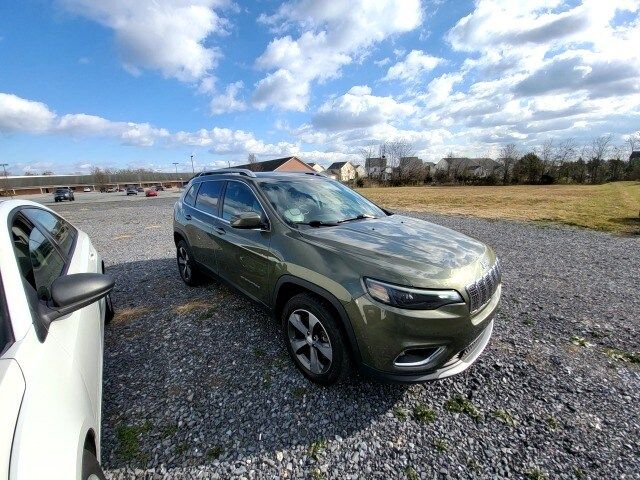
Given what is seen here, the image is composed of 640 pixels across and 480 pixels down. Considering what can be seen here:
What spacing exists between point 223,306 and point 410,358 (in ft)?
8.95

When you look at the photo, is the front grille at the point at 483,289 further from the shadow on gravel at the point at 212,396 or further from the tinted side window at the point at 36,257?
the tinted side window at the point at 36,257

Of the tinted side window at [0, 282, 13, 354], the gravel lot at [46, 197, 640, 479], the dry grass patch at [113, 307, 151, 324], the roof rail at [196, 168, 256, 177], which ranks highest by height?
the roof rail at [196, 168, 256, 177]

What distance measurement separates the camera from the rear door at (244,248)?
2885mm

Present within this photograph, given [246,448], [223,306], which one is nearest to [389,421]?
[246,448]

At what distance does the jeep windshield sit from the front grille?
4.35 feet

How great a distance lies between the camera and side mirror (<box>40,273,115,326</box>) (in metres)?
1.48

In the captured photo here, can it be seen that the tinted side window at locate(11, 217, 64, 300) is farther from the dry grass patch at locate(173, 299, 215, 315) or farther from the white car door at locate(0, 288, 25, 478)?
the dry grass patch at locate(173, 299, 215, 315)

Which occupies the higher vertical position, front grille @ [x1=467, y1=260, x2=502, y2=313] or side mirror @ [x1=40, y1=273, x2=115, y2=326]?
side mirror @ [x1=40, y1=273, x2=115, y2=326]

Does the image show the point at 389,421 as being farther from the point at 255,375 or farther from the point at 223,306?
the point at 223,306

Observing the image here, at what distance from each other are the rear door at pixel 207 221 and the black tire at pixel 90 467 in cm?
238

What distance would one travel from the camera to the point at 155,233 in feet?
32.8

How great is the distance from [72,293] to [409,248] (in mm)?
2153

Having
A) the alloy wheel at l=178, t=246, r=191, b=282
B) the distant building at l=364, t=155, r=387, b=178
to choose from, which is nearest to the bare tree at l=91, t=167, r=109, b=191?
the distant building at l=364, t=155, r=387, b=178

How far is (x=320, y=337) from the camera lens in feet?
8.21
